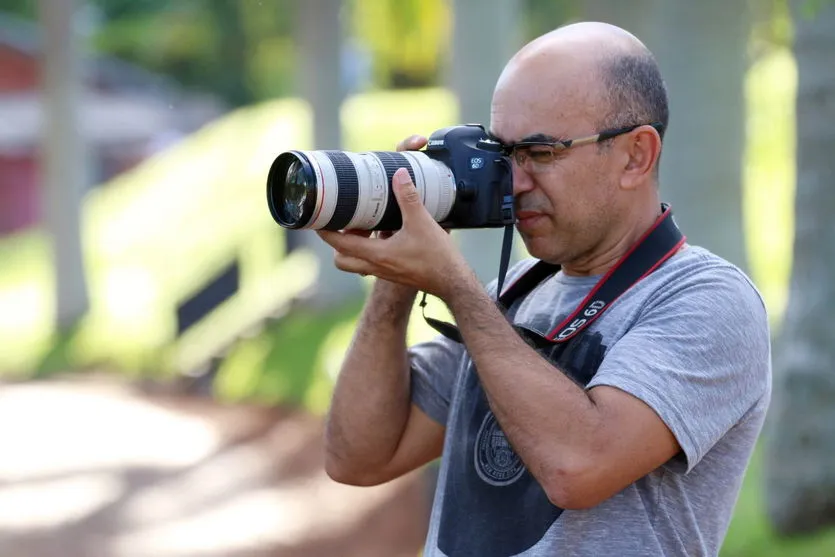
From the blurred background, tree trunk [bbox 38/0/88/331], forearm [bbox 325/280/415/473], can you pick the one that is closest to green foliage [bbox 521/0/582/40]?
the blurred background

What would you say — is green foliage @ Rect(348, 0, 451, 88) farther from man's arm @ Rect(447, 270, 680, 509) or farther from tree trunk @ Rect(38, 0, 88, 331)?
man's arm @ Rect(447, 270, 680, 509)

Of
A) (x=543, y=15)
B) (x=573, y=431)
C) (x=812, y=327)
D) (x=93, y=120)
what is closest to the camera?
(x=573, y=431)

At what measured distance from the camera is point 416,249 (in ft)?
7.64

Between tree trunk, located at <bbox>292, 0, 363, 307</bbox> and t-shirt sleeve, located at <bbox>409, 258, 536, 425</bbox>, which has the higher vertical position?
t-shirt sleeve, located at <bbox>409, 258, 536, 425</bbox>

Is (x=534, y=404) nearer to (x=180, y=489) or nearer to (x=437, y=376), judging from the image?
(x=437, y=376)

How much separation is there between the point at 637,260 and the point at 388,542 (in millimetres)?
5466

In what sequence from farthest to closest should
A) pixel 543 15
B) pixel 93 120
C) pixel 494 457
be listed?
pixel 543 15 < pixel 93 120 < pixel 494 457

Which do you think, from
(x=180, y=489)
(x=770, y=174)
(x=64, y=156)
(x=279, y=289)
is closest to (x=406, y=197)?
(x=180, y=489)

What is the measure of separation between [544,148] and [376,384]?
2.12 ft

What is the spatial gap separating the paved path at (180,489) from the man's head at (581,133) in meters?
5.17

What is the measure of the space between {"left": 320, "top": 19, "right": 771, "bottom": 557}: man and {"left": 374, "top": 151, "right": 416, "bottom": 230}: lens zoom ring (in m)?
0.05

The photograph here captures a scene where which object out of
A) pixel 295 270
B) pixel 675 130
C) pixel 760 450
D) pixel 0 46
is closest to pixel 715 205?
pixel 675 130

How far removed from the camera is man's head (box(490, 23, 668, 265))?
2416 millimetres

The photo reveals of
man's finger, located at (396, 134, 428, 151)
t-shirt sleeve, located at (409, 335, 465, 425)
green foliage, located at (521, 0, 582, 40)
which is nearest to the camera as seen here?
man's finger, located at (396, 134, 428, 151)
